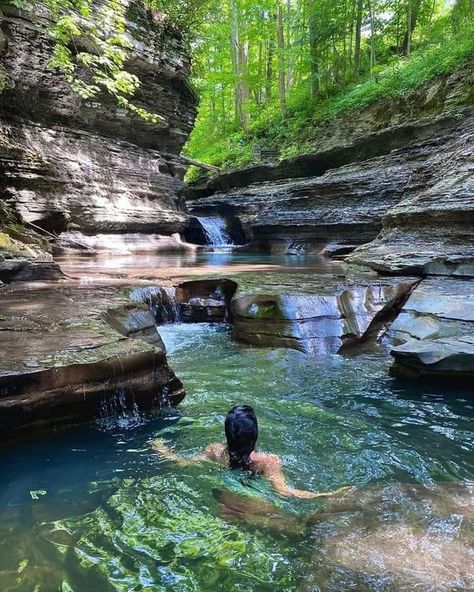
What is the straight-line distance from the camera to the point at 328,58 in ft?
78.3

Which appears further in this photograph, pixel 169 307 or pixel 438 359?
pixel 169 307

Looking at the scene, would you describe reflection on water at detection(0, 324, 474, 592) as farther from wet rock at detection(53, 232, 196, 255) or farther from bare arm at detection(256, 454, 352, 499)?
wet rock at detection(53, 232, 196, 255)

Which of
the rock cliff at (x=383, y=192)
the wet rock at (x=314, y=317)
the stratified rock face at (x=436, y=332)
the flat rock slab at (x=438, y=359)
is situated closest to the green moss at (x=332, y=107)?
the rock cliff at (x=383, y=192)

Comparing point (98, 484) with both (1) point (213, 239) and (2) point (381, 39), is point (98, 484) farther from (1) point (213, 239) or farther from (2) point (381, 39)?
(2) point (381, 39)

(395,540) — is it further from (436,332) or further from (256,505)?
(436,332)

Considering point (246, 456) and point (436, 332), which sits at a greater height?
point (436, 332)

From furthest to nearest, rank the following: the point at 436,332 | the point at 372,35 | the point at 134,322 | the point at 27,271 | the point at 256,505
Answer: the point at 372,35 < the point at 27,271 < the point at 134,322 < the point at 436,332 < the point at 256,505

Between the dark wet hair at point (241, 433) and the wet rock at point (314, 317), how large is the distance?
338 cm

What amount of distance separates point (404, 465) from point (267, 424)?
1.27 meters

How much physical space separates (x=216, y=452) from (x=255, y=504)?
Answer: 2.22 ft

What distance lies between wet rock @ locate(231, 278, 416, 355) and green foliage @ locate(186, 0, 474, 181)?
41.5 feet

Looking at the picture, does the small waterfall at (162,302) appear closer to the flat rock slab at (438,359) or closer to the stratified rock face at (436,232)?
the flat rock slab at (438,359)

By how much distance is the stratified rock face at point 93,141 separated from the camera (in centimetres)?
1402

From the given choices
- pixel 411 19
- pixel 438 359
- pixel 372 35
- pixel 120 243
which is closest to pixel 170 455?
pixel 438 359
